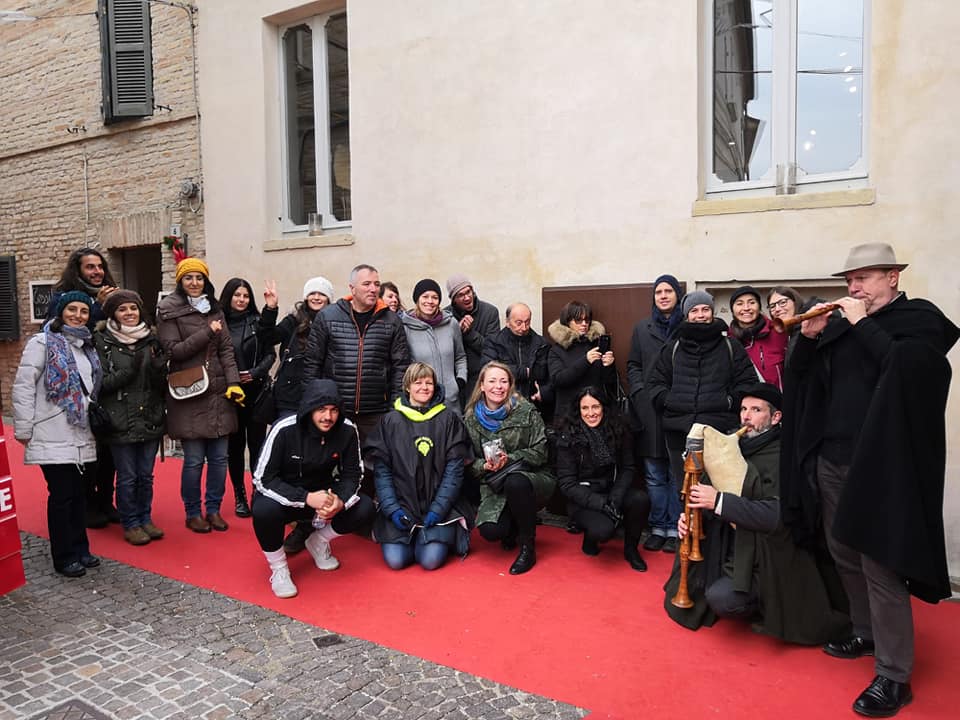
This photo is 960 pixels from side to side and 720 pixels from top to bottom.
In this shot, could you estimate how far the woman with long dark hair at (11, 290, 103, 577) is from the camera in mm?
4652

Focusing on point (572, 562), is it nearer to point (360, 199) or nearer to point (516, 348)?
point (516, 348)

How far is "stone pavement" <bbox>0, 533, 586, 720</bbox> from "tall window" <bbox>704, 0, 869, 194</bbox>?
13.6 ft

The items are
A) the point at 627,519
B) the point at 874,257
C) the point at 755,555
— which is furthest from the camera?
the point at 627,519

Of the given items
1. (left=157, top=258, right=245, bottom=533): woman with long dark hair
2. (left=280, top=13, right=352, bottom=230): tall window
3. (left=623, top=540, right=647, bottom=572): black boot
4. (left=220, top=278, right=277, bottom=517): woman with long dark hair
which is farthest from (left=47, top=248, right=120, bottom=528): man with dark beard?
(left=623, top=540, right=647, bottom=572): black boot

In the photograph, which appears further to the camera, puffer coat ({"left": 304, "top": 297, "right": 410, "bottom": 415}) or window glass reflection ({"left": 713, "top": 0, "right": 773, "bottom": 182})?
window glass reflection ({"left": 713, "top": 0, "right": 773, "bottom": 182})

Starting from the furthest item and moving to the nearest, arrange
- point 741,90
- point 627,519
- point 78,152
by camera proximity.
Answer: point 78,152
point 741,90
point 627,519

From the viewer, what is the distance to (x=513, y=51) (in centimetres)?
643

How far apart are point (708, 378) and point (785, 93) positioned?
2367mm

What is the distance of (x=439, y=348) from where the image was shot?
18.6 feet

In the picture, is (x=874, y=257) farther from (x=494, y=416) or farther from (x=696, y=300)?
(x=494, y=416)

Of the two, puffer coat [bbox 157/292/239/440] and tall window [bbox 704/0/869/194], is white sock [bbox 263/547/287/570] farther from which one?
tall window [bbox 704/0/869/194]

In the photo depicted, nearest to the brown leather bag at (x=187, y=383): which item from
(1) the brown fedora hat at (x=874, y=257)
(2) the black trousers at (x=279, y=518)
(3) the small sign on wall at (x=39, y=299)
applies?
(2) the black trousers at (x=279, y=518)

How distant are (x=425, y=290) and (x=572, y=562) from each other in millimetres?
2202

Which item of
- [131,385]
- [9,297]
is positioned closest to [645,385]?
[131,385]
